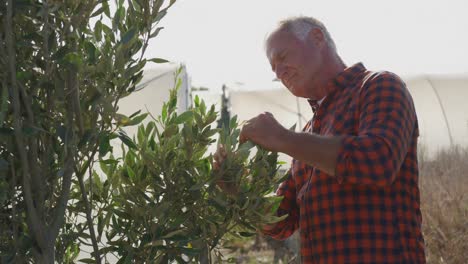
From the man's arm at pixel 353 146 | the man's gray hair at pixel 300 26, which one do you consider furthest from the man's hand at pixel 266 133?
the man's gray hair at pixel 300 26

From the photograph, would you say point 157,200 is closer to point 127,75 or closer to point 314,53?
point 127,75

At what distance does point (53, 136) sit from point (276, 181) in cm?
56

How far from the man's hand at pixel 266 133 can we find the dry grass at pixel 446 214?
13.0 feet

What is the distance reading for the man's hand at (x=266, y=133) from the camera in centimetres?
162

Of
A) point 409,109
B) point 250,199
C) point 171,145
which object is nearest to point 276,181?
point 250,199

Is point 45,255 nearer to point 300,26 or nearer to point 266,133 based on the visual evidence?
point 266,133

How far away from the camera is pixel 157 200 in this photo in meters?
1.64

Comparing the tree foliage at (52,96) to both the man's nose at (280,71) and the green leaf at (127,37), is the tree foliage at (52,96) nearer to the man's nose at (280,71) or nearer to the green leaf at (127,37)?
the green leaf at (127,37)

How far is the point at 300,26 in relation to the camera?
1984mm

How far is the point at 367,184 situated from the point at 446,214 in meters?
3.98

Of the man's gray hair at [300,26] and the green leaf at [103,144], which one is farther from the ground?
the man's gray hair at [300,26]

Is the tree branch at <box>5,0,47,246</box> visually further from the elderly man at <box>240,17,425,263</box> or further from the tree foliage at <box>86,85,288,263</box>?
the elderly man at <box>240,17,425,263</box>

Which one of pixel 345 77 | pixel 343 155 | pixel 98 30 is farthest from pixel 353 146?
pixel 98 30

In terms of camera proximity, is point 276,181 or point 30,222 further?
point 276,181
